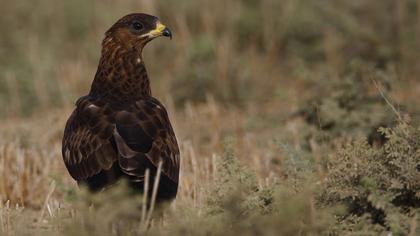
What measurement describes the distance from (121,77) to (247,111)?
4904mm

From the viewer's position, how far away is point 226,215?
4977mm

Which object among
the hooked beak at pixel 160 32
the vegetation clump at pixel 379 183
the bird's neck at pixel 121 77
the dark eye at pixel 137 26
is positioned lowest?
the vegetation clump at pixel 379 183

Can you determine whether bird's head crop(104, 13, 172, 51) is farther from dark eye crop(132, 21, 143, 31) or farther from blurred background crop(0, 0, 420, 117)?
blurred background crop(0, 0, 420, 117)

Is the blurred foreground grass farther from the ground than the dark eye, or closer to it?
closer to it

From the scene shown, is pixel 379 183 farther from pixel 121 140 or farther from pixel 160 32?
pixel 160 32

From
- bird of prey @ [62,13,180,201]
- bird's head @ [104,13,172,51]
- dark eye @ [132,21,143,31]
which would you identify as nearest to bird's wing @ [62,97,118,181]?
bird of prey @ [62,13,180,201]

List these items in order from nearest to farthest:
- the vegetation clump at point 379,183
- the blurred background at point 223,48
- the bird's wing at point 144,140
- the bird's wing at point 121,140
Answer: the vegetation clump at point 379,183 → the bird's wing at point 144,140 → the bird's wing at point 121,140 → the blurred background at point 223,48

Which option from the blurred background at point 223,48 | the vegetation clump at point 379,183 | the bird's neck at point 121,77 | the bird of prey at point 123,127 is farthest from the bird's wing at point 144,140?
the blurred background at point 223,48

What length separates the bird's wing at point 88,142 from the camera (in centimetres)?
592

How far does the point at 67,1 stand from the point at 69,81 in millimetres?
3491

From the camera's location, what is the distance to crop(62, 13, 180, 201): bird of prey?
579cm

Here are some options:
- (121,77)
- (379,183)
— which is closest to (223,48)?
(121,77)

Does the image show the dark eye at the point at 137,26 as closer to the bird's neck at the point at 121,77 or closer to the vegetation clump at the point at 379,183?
the bird's neck at the point at 121,77

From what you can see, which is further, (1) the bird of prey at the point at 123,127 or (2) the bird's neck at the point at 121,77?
(2) the bird's neck at the point at 121,77
